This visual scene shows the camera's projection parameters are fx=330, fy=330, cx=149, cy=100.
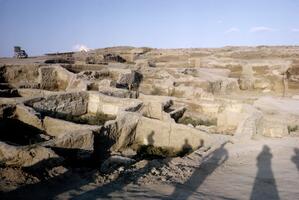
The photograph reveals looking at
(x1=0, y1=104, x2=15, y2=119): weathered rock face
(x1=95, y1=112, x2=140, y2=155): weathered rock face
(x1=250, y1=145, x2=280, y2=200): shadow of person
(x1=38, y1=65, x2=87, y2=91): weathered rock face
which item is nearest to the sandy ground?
(x1=250, y1=145, x2=280, y2=200): shadow of person

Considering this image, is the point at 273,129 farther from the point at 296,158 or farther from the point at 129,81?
the point at 129,81

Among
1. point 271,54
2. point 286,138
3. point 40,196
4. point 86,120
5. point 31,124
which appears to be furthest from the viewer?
point 271,54

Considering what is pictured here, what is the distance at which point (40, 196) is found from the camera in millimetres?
5234

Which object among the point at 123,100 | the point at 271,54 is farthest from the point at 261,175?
the point at 271,54

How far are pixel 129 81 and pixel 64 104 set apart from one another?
22.3 feet

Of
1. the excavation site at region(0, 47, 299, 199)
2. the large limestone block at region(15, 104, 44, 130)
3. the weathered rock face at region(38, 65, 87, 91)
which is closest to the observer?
the excavation site at region(0, 47, 299, 199)

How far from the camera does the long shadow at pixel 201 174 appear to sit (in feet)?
18.5

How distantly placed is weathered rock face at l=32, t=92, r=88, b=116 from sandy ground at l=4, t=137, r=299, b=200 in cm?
662

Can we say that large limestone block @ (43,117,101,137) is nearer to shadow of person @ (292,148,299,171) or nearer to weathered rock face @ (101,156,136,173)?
weathered rock face @ (101,156,136,173)

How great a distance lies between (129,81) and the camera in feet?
62.5

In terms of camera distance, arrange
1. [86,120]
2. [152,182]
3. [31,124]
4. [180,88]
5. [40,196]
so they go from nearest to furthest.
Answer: [40,196] → [152,182] → [31,124] → [86,120] → [180,88]

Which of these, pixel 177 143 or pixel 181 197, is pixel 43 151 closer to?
pixel 181 197

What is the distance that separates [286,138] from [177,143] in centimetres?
309

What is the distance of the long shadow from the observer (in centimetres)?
565
